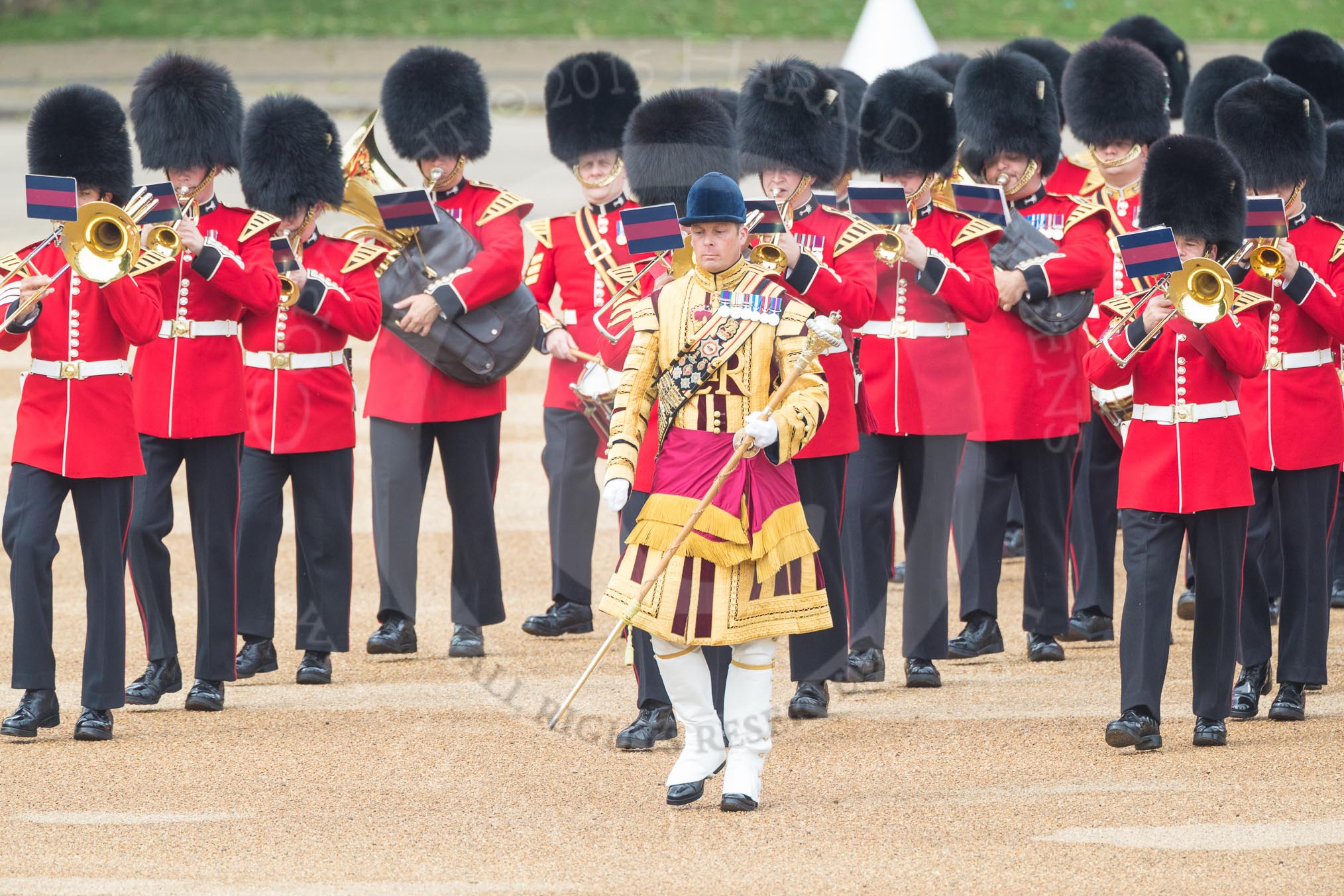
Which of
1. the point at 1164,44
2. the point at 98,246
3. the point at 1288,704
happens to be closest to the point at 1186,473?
the point at 1288,704

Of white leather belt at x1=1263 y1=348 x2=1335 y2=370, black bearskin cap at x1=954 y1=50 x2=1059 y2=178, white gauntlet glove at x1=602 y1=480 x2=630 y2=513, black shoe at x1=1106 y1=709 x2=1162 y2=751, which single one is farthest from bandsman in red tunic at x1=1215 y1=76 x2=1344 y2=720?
white gauntlet glove at x1=602 y1=480 x2=630 y2=513

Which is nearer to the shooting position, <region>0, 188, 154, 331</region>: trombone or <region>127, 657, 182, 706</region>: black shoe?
<region>0, 188, 154, 331</region>: trombone

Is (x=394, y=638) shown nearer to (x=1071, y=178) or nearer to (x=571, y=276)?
(x=571, y=276)

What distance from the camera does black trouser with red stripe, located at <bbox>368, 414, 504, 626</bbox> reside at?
608 centimetres

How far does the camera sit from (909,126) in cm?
577

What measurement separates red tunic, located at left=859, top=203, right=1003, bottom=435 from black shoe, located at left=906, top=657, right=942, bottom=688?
2.05 feet

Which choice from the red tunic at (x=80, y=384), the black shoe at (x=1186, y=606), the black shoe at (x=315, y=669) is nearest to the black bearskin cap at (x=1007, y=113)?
the black shoe at (x=1186, y=606)

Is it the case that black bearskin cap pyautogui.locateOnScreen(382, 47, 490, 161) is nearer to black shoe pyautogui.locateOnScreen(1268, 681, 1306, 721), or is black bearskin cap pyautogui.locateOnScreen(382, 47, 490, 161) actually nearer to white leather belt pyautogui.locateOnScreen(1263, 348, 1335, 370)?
white leather belt pyautogui.locateOnScreen(1263, 348, 1335, 370)

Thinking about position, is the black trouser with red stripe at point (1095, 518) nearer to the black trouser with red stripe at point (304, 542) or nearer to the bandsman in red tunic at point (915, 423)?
the bandsman in red tunic at point (915, 423)

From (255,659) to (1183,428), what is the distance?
2651 mm

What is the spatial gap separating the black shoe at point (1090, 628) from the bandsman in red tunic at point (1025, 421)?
7cm

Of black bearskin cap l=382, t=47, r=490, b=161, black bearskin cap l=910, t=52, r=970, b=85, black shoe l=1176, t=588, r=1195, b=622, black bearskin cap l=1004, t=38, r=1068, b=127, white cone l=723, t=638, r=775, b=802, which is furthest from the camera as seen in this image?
black bearskin cap l=1004, t=38, r=1068, b=127

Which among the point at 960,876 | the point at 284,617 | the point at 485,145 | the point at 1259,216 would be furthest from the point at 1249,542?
the point at 284,617

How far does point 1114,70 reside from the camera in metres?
6.84
